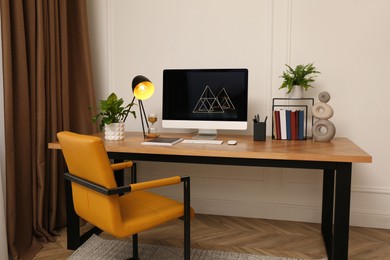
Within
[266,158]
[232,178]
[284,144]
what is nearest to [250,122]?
[232,178]

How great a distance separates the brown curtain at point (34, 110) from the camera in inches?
86.9

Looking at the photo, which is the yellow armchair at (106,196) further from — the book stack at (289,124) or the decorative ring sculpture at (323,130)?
the decorative ring sculpture at (323,130)

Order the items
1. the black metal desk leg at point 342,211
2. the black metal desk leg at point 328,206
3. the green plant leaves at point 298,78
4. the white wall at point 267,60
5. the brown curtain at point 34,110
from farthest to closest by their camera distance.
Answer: the white wall at point 267,60
the green plant leaves at point 298,78
the black metal desk leg at point 328,206
the brown curtain at point 34,110
the black metal desk leg at point 342,211

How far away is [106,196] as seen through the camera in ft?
5.26

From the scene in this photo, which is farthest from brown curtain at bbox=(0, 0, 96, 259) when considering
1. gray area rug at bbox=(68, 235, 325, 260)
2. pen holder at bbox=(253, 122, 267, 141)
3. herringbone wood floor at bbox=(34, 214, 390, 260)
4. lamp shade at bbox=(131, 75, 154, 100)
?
pen holder at bbox=(253, 122, 267, 141)

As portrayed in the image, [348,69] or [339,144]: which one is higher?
[348,69]

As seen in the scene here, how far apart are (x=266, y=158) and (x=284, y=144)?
0.34m

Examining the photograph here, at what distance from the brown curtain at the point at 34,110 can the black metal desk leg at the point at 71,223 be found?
0.78ft

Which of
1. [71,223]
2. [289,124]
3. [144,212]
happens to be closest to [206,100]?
[289,124]

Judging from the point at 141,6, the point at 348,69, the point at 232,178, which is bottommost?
the point at 232,178

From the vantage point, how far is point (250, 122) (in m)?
2.84

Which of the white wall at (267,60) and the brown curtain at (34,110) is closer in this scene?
the brown curtain at (34,110)

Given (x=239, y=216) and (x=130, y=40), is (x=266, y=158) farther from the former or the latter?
(x=130, y=40)

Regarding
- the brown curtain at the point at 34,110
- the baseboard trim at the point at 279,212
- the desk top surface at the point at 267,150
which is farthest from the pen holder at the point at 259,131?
the brown curtain at the point at 34,110
